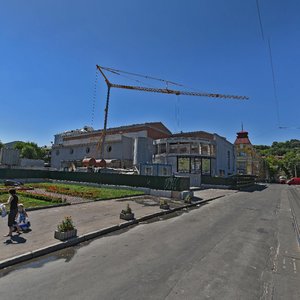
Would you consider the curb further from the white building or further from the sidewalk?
the white building

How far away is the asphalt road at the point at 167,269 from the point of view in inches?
215

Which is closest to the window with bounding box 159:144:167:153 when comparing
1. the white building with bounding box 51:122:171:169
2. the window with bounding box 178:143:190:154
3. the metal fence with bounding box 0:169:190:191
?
the white building with bounding box 51:122:171:169

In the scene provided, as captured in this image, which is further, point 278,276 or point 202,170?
point 202,170

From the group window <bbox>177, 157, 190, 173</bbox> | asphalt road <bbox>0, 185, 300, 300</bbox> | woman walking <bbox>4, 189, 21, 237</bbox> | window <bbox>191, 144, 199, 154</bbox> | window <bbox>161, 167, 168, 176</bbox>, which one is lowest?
asphalt road <bbox>0, 185, 300, 300</bbox>

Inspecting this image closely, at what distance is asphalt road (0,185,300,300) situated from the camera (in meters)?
5.45

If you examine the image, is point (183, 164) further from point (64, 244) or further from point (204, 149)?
point (64, 244)

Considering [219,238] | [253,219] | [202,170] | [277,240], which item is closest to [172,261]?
[219,238]

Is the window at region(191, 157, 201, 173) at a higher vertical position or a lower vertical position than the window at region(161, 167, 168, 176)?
higher

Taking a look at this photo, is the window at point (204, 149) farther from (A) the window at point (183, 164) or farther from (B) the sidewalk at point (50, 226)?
(B) the sidewalk at point (50, 226)

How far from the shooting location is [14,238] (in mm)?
9031

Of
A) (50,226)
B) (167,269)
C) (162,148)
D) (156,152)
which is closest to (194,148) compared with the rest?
(162,148)

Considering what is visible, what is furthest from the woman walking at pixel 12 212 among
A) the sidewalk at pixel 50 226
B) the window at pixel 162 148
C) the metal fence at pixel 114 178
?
the window at pixel 162 148

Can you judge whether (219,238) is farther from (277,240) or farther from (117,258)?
(117,258)

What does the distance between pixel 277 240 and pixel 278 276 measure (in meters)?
4.05
